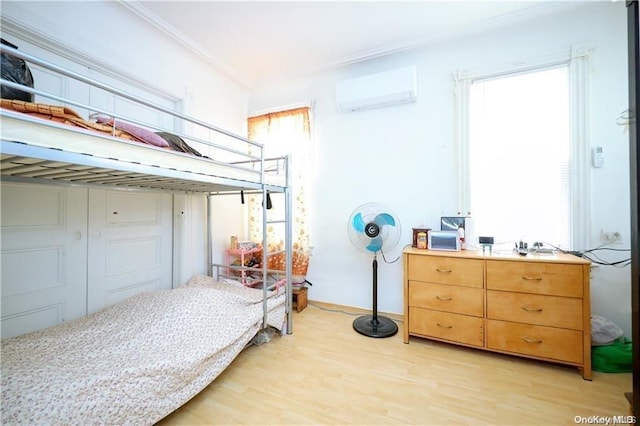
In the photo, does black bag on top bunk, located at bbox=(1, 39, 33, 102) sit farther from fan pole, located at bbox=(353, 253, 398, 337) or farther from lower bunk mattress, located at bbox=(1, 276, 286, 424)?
fan pole, located at bbox=(353, 253, 398, 337)

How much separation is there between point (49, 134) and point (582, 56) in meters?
3.51

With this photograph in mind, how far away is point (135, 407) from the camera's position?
3.90 feet

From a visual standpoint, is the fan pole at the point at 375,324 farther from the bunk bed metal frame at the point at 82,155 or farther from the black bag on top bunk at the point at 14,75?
the black bag on top bunk at the point at 14,75

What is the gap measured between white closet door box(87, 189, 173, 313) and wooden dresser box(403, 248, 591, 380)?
2365 millimetres

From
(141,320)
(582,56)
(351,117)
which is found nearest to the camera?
(141,320)

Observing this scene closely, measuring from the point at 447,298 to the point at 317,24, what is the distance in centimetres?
267

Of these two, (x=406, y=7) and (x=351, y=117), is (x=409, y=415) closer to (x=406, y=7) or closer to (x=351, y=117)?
(x=351, y=117)

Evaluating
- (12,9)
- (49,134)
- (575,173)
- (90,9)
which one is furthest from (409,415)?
(90,9)

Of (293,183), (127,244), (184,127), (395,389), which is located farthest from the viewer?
(293,183)

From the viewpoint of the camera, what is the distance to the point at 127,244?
7.19ft

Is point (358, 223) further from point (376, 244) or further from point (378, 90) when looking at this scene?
point (378, 90)

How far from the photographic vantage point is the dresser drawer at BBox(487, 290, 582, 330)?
5.59 feet

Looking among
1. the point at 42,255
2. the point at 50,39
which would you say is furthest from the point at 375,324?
the point at 50,39

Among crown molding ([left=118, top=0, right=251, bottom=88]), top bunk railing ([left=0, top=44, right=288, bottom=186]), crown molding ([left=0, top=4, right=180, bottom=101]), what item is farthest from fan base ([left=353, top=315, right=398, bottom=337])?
crown molding ([left=118, top=0, right=251, bottom=88])
